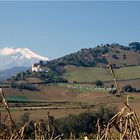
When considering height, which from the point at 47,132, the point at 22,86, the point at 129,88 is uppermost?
the point at 22,86

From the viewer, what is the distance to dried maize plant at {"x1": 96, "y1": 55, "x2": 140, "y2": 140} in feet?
7.62

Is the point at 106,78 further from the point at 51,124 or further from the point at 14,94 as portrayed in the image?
the point at 51,124

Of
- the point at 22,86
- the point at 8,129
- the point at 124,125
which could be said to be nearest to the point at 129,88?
the point at 22,86

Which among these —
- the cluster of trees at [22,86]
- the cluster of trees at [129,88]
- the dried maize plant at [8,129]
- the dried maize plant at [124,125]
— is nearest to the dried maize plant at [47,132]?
the dried maize plant at [8,129]

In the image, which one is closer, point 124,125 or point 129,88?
point 124,125

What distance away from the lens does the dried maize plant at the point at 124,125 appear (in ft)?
7.62

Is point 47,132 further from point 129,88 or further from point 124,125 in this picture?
point 129,88

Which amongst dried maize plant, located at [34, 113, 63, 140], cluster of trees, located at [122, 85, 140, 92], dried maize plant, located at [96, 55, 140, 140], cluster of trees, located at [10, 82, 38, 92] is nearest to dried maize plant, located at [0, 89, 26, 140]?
dried maize plant, located at [34, 113, 63, 140]

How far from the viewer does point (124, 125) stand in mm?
2416

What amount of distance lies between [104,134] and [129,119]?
15 centimetres

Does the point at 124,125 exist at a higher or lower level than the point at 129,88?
lower

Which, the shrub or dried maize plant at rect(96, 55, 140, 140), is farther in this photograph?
the shrub

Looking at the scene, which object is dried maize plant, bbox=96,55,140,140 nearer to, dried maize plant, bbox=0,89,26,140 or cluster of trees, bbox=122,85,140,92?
dried maize plant, bbox=0,89,26,140

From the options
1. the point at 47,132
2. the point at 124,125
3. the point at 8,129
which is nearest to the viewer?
the point at 124,125
